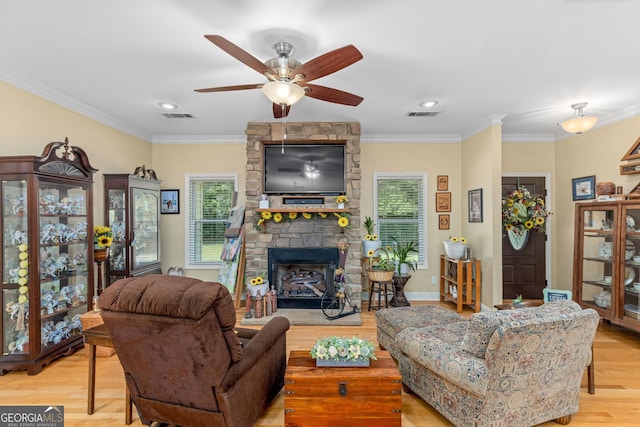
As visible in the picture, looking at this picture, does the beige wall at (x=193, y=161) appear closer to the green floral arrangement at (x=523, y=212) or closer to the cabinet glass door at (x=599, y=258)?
the green floral arrangement at (x=523, y=212)

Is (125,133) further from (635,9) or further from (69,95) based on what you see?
(635,9)

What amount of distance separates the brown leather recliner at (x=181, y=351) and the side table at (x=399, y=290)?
2921mm

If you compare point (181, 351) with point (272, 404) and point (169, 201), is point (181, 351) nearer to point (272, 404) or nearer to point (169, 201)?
point (272, 404)

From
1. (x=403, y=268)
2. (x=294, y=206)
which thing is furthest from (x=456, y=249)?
(x=294, y=206)

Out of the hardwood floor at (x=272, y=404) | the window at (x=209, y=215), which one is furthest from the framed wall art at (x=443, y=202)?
the window at (x=209, y=215)

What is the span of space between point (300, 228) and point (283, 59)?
261cm

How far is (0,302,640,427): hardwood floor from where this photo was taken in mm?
2115

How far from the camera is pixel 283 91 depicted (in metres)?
2.20

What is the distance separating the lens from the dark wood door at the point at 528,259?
4.95 meters

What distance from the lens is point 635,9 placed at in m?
1.97

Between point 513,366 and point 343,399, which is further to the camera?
point 343,399

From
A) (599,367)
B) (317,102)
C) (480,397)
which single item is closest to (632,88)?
(599,367)

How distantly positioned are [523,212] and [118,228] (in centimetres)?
531

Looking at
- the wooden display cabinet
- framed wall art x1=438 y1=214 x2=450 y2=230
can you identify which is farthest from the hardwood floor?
framed wall art x1=438 y1=214 x2=450 y2=230
